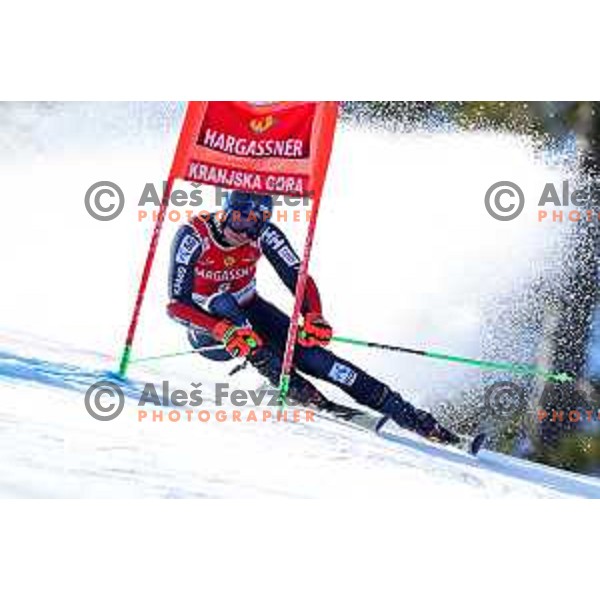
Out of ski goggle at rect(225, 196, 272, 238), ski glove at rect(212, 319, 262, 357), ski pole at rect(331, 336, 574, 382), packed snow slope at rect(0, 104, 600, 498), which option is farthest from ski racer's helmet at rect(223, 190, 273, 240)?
ski pole at rect(331, 336, 574, 382)

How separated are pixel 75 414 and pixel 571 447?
1725 millimetres

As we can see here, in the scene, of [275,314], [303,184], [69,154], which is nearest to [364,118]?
[303,184]

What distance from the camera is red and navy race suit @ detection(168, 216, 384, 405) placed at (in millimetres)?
4203

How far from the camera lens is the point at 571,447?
4.32m

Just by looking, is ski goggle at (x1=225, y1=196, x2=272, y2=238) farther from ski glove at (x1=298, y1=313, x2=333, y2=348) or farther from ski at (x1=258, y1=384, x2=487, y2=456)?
ski at (x1=258, y1=384, x2=487, y2=456)

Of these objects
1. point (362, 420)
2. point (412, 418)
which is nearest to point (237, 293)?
point (362, 420)

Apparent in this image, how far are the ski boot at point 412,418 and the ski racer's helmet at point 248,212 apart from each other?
0.73m

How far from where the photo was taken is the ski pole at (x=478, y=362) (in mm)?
4238

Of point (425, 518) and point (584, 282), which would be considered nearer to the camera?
point (425, 518)

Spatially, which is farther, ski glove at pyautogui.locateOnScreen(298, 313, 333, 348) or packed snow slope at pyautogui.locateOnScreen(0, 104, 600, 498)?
ski glove at pyautogui.locateOnScreen(298, 313, 333, 348)

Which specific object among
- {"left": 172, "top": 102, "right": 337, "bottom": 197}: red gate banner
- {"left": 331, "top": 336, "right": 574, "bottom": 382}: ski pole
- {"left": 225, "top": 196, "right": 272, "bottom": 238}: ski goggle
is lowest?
{"left": 331, "top": 336, "right": 574, "bottom": 382}: ski pole

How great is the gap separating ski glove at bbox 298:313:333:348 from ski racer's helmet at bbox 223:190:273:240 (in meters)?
0.34

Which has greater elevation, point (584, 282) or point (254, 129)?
point (254, 129)
